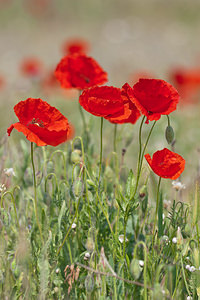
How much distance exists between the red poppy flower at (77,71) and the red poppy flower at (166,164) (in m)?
0.58

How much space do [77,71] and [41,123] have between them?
498 millimetres

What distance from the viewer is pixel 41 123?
4.45ft

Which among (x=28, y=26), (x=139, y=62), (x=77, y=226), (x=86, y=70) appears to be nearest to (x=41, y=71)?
(x=86, y=70)

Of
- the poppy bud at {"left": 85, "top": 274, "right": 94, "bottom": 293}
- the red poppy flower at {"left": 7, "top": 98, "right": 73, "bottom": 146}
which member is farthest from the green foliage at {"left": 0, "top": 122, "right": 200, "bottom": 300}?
the red poppy flower at {"left": 7, "top": 98, "right": 73, "bottom": 146}

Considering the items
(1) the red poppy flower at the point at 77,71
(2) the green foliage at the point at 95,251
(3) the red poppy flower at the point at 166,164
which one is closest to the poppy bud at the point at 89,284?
(2) the green foliage at the point at 95,251

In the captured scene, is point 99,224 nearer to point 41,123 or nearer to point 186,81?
point 41,123

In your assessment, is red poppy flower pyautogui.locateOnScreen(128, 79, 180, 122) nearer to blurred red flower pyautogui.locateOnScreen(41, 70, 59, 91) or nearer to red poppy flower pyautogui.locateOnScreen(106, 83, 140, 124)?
red poppy flower pyautogui.locateOnScreen(106, 83, 140, 124)

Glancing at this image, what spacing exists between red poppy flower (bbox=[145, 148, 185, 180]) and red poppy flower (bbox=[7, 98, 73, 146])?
0.27 m

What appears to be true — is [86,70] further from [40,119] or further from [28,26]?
[28,26]

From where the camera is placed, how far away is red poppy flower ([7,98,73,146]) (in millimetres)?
1246

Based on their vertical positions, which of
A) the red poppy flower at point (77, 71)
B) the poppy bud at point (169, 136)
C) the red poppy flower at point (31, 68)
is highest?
the red poppy flower at point (31, 68)

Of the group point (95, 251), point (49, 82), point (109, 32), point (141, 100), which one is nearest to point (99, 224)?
point (95, 251)

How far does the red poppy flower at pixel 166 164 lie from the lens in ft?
4.21

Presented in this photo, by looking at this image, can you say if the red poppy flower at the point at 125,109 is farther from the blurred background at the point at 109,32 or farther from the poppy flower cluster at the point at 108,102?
the blurred background at the point at 109,32
